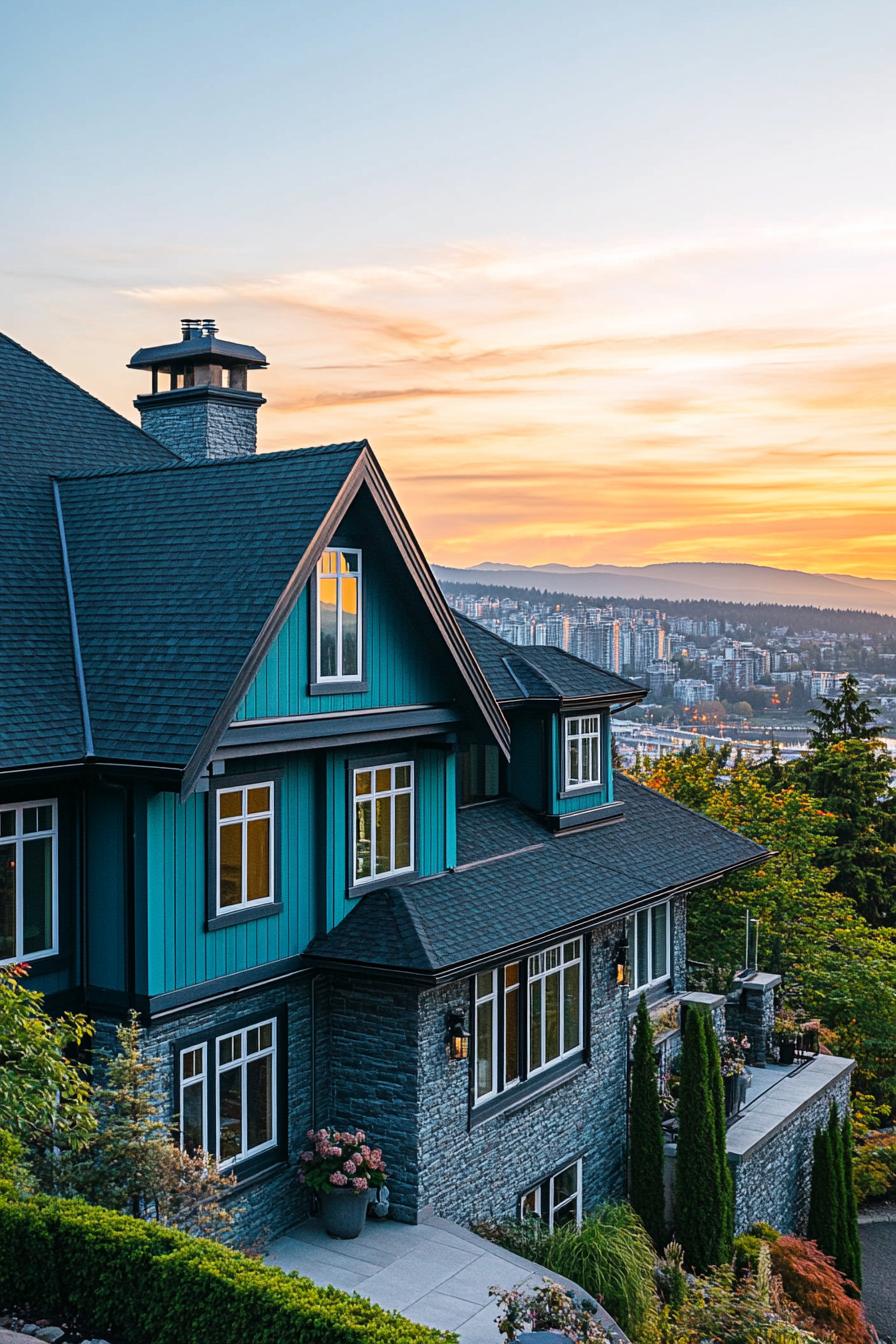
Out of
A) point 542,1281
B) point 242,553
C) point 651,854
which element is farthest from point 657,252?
point 542,1281

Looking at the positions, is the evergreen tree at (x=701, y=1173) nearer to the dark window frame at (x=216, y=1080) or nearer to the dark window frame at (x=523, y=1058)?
the dark window frame at (x=523, y=1058)

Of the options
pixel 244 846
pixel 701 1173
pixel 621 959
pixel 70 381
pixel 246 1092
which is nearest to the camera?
pixel 244 846

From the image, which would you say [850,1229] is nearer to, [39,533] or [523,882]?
[523,882]

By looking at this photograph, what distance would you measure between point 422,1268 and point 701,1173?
18.0 ft

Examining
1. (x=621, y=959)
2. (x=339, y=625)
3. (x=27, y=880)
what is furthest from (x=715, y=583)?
(x=27, y=880)

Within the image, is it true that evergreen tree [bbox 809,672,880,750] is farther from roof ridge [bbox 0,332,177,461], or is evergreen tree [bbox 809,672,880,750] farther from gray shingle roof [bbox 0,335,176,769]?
gray shingle roof [bbox 0,335,176,769]

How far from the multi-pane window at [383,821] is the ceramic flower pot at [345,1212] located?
3.42 m

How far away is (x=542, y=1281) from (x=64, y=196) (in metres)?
17.7

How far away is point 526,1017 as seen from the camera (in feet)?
53.6

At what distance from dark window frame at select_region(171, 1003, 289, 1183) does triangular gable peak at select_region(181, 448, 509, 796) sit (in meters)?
2.98

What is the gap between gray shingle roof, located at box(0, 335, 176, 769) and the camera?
12.1 m

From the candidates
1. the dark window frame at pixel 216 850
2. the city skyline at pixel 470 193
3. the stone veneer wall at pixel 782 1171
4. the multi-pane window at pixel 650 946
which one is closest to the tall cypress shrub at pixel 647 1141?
the stone veneer wall at pixel 782 1171

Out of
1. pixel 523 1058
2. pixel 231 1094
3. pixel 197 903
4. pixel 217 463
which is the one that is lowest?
pixel 523 1058

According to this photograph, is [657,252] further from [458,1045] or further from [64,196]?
[458,1045]
